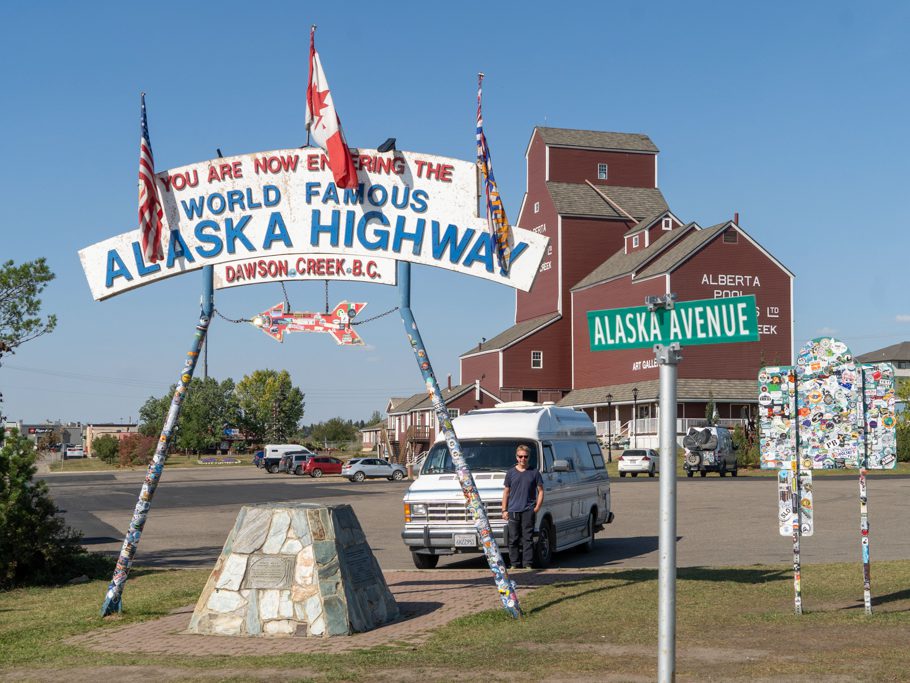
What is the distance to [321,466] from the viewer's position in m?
64.7

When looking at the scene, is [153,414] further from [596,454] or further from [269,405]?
[596,454]

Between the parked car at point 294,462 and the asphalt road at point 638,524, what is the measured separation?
23.5 metres

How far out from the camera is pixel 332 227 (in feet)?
39.6

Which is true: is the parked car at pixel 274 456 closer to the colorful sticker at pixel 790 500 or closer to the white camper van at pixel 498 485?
the white camper van at pixel 498 485

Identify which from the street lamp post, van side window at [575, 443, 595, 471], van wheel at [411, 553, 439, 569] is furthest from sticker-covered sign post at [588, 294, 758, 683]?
the street lamp post

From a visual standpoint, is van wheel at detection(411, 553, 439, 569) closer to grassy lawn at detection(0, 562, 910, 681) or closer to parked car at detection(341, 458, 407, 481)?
grassy lawn at detection(0, 562, 910, 681)

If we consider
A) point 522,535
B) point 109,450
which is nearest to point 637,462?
point 522,535

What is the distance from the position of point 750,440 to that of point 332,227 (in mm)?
49165

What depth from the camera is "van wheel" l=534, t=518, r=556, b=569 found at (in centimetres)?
1513

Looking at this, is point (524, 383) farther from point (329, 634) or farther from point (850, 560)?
point (329, 634)

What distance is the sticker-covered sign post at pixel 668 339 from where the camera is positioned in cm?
537

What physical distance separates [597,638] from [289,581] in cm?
298

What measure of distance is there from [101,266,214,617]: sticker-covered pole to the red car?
5325cm

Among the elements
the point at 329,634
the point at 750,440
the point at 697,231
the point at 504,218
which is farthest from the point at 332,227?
the point at 697,231
